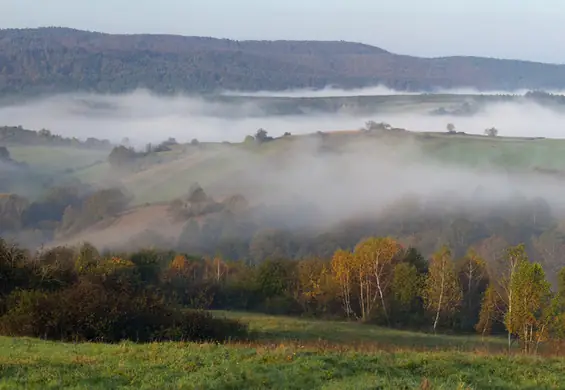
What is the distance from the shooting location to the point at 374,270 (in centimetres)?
7638

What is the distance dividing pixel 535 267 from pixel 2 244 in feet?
106

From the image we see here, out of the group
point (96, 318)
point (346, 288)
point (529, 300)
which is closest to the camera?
point (96, 318)

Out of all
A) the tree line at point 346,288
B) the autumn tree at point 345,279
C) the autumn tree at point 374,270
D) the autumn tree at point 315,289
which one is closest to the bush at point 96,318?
the tree line at point 346,288

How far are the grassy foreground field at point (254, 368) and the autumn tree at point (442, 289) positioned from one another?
148 ft

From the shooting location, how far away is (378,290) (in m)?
75.3

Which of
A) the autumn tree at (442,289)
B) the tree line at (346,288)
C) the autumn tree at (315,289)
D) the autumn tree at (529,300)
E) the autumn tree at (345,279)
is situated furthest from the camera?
the autumn tree at (315,289)

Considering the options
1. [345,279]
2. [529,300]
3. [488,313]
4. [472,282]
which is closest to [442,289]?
[488,313]

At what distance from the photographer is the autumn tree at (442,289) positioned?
228ft

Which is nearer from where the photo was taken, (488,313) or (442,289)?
(488,313)

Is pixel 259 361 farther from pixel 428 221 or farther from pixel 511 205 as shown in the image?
pixel 511 205

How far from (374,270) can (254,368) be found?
5774 cm

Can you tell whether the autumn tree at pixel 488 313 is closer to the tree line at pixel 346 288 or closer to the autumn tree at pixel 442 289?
the tree line at pixel 346 288

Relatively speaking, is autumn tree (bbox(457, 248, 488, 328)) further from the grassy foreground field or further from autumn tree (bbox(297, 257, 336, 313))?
the grassy foreground field

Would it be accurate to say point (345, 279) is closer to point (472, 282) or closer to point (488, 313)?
point (488, 313)
